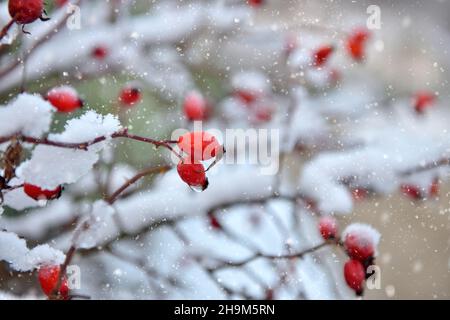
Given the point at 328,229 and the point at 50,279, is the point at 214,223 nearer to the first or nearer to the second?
the point at 328,229

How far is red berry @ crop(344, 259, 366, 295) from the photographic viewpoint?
0.52m

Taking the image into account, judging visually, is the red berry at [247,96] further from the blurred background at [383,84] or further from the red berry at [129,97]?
the red berry at [129,97]

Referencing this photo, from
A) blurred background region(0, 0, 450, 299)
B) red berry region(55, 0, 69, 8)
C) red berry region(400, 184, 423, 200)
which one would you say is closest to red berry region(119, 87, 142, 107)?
blurred background region(0, 0, 450, 299)

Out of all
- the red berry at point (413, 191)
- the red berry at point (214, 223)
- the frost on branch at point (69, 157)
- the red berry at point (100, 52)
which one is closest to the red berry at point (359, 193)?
the red berry at point (413, 191)

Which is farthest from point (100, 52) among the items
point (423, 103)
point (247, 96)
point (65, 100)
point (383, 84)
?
point (383, 84)

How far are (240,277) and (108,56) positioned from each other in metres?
0.64

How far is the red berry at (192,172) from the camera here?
42 centimetres

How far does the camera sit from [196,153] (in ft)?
1.35

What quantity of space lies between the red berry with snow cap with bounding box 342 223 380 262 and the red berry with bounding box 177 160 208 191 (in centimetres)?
21

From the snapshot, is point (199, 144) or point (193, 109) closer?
point (199, 144)

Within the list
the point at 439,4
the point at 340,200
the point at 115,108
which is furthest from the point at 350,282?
the point at 439,4

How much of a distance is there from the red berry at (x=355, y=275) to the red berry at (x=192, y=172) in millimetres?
217

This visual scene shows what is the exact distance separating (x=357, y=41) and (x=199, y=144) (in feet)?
3.62
